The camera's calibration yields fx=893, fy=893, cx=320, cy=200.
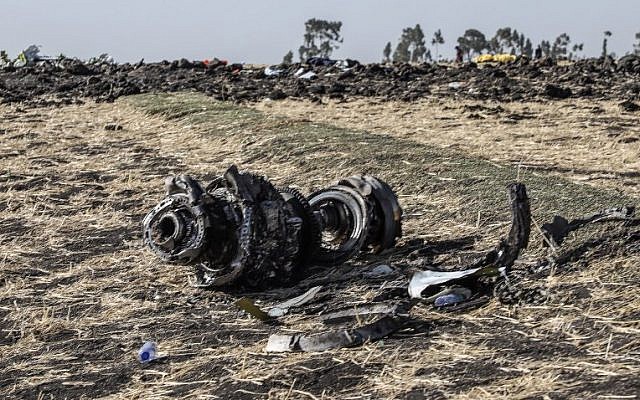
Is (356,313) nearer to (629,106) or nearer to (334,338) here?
(334,338)

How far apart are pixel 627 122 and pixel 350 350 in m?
8.40

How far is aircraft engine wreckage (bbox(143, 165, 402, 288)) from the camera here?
488 centimetres

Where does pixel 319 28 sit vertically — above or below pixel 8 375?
above

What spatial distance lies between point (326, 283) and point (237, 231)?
23.4 inches

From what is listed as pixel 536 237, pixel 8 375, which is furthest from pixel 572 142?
pixel 8 375

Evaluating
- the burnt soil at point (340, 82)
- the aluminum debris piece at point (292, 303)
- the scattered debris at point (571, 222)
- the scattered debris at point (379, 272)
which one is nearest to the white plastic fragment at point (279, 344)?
the aluminum debris piece at point (292, 303)

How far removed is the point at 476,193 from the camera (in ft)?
21.1

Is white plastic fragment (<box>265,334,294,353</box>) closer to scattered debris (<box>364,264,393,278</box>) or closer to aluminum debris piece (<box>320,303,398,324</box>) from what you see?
aluminum debris piece (<box>320,303,398,324</box>)

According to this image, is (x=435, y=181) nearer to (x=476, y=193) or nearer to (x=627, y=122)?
(x=476, y=193)

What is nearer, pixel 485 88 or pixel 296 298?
pixel 296 298

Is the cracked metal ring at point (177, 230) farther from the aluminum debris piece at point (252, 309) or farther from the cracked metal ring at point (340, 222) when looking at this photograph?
the cracked metal ring at point (340, 222)

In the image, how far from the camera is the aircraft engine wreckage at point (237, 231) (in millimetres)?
4879

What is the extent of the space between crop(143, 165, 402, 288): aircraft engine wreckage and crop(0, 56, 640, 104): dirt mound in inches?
391

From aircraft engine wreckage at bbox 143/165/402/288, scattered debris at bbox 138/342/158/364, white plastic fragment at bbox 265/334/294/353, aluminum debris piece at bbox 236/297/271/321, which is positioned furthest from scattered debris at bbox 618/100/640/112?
scattered debris at bbox 138/342/158/364
